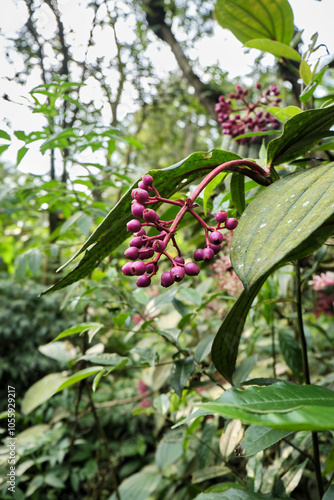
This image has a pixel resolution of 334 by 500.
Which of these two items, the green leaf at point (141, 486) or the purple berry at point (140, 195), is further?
the green leaf at point (141, 486)

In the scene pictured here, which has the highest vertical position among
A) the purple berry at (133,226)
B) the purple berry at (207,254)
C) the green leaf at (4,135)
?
the green leaf at (4,135)

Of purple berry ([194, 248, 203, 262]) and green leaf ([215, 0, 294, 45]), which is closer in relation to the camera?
purple berry ([194, 248, 203, 262])

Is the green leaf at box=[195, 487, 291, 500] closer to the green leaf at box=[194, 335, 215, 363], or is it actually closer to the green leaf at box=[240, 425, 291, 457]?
the green leaf at box=[240, 425, 291, 457]

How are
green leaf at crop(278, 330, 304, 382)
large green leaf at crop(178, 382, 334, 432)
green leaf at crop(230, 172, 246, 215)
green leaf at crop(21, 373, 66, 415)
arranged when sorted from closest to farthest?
large green leaf at crop(178, 382, 334, 432), green leaf at crop(230, 172, 246, 215), green leaf at crop(278, 330, 304, 382), green leaf at crop(21, 373, 66, 415)

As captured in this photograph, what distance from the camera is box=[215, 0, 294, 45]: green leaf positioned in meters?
0.73

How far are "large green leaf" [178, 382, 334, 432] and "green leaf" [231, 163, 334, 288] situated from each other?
0.09 meters

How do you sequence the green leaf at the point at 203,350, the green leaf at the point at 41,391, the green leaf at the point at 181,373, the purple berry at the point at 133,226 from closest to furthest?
the purple berry at the point at 133,226
the green leaf at the point at 181,373
the green leaf at the point at 203,350
the green leaf at the point at 41,391

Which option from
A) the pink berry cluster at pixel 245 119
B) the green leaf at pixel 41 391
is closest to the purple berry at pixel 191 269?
the pink berry cluster at pixel 245 119

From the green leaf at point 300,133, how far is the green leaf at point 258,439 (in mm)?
303

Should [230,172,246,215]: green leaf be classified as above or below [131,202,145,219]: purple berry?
below

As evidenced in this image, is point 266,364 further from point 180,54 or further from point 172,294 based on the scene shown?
point 180,54

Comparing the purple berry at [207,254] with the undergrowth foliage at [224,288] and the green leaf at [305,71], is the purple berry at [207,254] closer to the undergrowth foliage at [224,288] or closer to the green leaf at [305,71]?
the undergrowth foliage at [224,288]

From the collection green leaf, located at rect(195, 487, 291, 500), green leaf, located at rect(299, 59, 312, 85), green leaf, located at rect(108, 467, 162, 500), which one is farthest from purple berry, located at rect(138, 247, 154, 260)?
green leaf, located at rect(108, 467, 162, 500)

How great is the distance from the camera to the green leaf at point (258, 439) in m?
0.36
